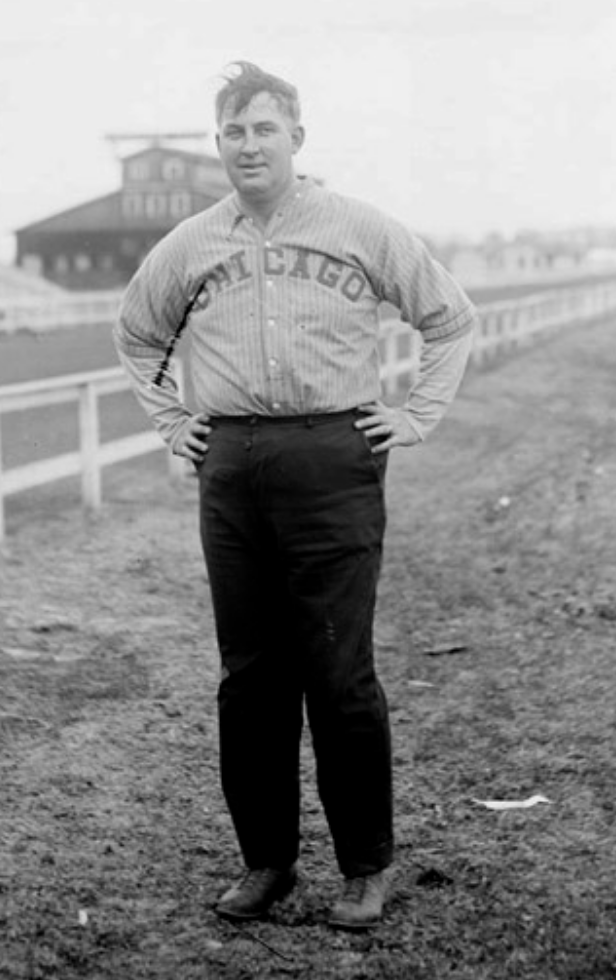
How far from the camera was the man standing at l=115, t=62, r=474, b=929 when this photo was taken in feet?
12.3

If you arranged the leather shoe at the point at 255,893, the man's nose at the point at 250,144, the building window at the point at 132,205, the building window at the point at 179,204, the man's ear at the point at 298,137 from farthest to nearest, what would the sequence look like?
1. the building window at the point at 132,205
2. the building window at the point at 179,204
3. the leather shoe at the point at 255,893
4. the man's ear at the point at 298,137
5. the man's nose at the point at 250,144

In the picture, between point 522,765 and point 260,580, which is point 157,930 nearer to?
point 260,580

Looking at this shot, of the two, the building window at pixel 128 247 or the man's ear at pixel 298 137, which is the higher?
the man's ear at pixel 298 137

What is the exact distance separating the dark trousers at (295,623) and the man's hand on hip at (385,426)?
0.04m

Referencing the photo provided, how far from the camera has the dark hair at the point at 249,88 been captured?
3752 mm

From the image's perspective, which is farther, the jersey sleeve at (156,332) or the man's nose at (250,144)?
the jersey sleeve at (156,332)

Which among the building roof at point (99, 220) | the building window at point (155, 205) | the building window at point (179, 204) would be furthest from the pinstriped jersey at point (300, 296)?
the building window at point (155, 205)

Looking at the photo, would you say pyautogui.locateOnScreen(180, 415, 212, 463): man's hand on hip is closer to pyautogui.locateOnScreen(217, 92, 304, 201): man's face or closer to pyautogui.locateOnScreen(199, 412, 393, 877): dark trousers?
pyautogui.locateOnScreen(199, 412, 393, 877): dark trousers

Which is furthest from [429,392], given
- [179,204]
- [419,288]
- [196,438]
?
[179,204]

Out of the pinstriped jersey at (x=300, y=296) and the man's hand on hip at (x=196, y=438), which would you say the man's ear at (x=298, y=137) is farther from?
the man's hand on hip at (x=196, y=438)

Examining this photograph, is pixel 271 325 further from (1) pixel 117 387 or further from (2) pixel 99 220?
(2) pixel 99 220

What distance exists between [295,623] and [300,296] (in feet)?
2.62

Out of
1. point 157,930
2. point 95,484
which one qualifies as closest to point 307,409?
point 157,930

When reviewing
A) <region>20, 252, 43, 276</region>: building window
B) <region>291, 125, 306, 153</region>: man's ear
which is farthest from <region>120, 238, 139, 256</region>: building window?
<region>291, 125, 306, 153</region>: man's ear
